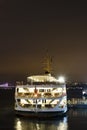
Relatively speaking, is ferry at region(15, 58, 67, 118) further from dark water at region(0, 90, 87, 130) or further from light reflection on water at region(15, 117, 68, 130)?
light reflection on water at region(15, 117, 68, 130)

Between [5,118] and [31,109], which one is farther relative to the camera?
[5,118]

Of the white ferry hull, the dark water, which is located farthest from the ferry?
the dark water

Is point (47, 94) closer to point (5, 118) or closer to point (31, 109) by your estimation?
point (31, 109)

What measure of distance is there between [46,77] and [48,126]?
15.0m

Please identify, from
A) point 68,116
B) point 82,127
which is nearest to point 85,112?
point 68,116

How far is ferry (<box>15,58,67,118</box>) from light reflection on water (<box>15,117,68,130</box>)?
1.98 metres

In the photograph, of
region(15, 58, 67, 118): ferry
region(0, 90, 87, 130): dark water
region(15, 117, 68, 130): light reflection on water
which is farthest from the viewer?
region(15, 58, 67, 118): ferry

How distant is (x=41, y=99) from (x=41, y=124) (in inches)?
262

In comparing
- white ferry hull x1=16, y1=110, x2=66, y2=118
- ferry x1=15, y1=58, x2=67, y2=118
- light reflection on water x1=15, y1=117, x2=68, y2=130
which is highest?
ferry x1=15, y1=58, x2=67, y2=118

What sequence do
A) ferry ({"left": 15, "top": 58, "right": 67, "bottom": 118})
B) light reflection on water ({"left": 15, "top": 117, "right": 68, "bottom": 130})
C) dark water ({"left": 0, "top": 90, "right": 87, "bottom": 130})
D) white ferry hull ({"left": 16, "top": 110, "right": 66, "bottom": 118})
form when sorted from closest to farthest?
light reflection on water ({"left": 15, "top": 117, "right": 68, "bottom": 130}) → dark water ({"left": 0, "top": 90, "right": 87, "bottom": 130}) → white ferry hull ({"left": 16, "top": 110, "right": 66, "bottom": 118}) → ferry ({"left": 15, "top": 58, "right": 67, "bottom": 118})

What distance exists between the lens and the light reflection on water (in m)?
57.7

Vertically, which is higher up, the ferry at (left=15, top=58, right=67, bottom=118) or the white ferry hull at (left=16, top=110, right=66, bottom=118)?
the ferry at (left=15, top=58, right=67, bottom=118)

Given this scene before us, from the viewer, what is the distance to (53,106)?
6512cm

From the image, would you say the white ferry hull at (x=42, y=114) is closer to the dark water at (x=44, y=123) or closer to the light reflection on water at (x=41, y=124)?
the dark water at (x=44, y=123)
